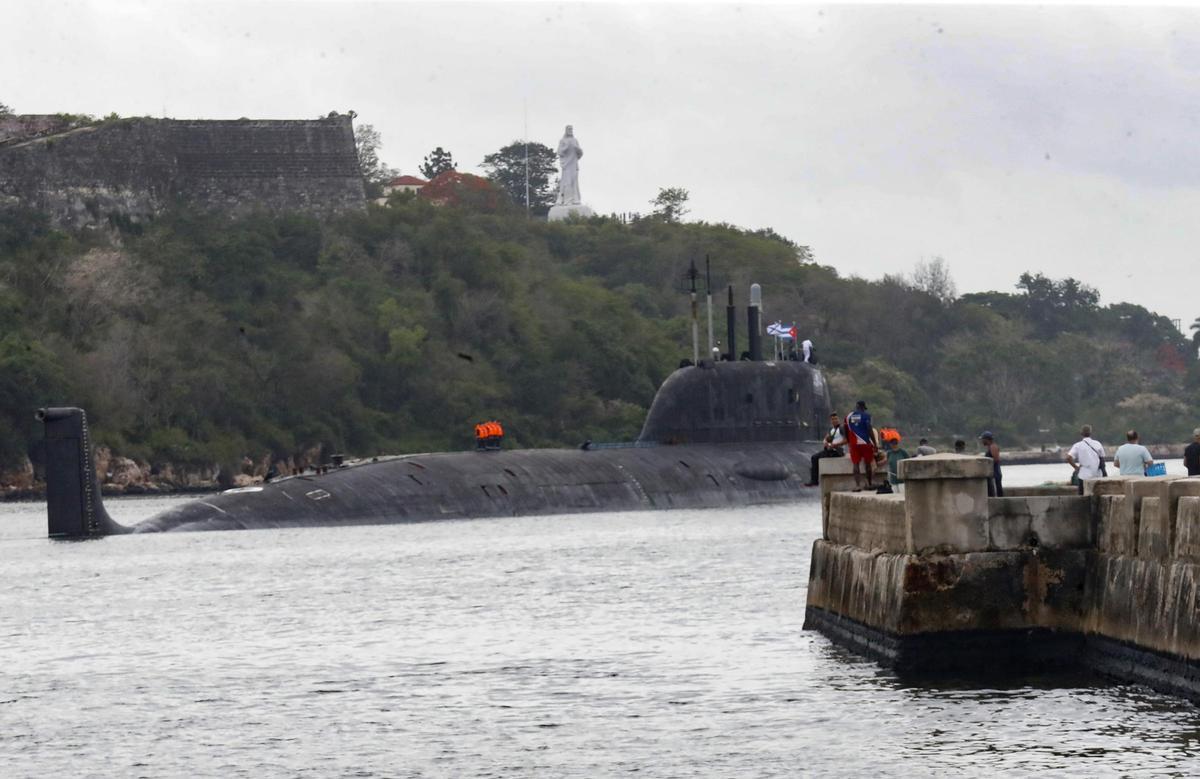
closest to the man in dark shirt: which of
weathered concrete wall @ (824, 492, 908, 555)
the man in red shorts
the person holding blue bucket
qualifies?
the person holding blue bucket

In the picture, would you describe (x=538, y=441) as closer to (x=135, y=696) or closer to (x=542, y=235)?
(x=542, y=235)

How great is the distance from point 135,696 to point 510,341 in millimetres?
90560

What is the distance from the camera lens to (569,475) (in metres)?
50.3

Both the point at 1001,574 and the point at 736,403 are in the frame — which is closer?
the point at 1001,574

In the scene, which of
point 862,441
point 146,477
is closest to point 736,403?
point 862,441

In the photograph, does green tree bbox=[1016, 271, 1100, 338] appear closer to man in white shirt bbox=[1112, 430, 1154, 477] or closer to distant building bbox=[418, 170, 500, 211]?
distant building bbox=[418, 170, 500, 211]

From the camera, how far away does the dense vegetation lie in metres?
98.6

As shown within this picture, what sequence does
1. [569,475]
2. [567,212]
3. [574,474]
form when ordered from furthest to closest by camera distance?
1. [567,212]
2. [574,474]
3. [569,475]

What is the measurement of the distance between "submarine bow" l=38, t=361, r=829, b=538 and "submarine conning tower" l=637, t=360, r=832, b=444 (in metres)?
0.03

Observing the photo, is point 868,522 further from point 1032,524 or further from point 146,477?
point 146,477

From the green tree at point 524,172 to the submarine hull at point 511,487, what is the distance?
380 ft

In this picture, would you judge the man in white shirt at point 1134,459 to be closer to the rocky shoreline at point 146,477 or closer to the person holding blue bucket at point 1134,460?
the person holding blue bucket at point 1134,460

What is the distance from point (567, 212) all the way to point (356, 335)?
148 ft

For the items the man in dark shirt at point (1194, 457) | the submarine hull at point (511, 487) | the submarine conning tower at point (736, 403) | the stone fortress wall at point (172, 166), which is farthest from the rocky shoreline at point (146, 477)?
the man in dark shirt at point (1194, 457)
